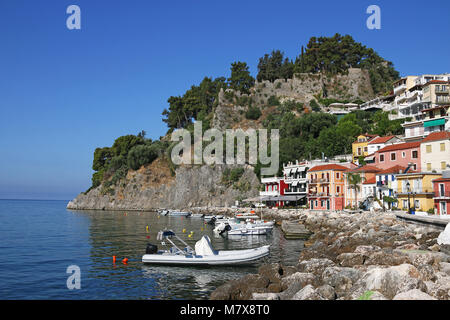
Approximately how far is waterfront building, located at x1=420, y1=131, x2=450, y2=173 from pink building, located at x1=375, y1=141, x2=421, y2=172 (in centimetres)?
159

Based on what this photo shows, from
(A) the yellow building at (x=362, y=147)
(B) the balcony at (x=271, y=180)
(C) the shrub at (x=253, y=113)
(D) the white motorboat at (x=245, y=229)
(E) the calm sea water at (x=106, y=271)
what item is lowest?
(E) the calm sea water at (x=106, y=271)

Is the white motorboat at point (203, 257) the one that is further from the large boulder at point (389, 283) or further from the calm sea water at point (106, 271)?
the large boulder at point (389, 283)

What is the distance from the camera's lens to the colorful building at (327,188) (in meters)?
54.9

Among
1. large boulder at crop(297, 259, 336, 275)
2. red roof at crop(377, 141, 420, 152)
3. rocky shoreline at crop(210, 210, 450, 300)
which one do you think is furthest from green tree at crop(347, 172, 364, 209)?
large boulder at crop(297, 259, 336, 275)

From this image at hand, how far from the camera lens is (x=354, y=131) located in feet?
233

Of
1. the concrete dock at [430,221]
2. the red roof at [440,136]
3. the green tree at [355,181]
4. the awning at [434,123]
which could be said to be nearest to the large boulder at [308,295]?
the concrete dock at [430,221]

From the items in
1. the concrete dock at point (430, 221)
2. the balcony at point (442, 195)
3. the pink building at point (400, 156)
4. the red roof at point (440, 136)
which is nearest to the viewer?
the concrete dock at point (430, 221)

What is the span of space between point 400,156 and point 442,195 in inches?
639

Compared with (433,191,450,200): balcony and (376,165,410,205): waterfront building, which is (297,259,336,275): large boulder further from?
(376,165,410,205): waterfront building

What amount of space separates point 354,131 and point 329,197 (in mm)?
21146

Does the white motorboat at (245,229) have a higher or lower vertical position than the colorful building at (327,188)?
lower

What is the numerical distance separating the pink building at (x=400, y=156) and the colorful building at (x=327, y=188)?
18.2ft

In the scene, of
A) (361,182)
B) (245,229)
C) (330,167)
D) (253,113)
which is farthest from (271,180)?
(253,113)
